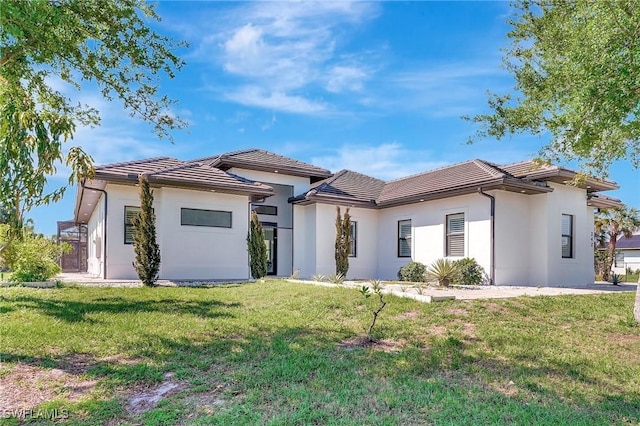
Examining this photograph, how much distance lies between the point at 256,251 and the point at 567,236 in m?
12.5

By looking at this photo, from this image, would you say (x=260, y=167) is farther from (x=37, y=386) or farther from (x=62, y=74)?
(x=37, y=386)

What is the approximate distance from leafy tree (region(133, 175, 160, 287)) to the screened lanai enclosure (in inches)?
825

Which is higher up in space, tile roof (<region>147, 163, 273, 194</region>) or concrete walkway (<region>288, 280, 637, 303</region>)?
tile roof (<region>147, 163, 273, 194</region>)

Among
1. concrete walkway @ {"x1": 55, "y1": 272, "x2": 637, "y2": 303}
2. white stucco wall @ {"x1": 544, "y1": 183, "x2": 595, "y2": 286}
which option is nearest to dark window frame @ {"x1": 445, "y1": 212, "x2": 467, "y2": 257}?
white stucco wall @ {"x1": 544, "y1": 183, "x2": 595, "y2": 286}

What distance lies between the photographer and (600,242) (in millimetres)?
32188

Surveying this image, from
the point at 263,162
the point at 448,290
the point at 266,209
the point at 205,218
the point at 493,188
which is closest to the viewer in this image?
the point at 448,290

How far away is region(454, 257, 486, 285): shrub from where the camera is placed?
16.4 meters

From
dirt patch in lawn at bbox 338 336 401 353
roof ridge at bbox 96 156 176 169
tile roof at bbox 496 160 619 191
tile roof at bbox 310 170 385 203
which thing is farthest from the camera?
tile roof at bbox 310 170 385 203

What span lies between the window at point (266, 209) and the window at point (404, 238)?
5.90 metres

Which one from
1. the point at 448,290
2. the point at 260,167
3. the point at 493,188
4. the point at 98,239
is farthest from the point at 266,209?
the point at 448,290

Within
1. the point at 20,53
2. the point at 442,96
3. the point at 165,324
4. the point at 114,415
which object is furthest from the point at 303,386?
the point at 442,96

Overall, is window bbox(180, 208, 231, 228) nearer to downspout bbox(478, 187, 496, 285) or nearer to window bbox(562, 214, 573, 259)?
downspout bbox(478, 187, 496, 285)

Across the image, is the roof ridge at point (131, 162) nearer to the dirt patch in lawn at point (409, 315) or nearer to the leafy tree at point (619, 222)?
the dirt patch in lawn at point (409, 315)

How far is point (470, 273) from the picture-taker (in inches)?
649
